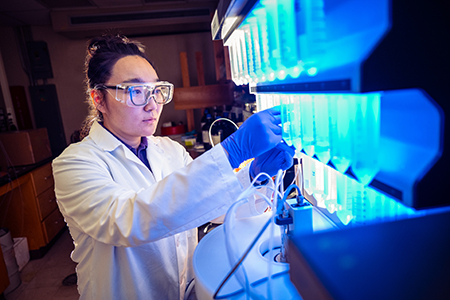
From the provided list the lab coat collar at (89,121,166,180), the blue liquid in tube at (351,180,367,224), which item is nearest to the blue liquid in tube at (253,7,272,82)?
the blue liquid in tube at (351,180,367,224)

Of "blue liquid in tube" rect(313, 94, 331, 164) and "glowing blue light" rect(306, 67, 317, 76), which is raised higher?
"glowing blue light" rect(306, 67, 317, 76)

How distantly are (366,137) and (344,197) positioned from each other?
0.23 meters

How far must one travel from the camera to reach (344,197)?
2.15ft

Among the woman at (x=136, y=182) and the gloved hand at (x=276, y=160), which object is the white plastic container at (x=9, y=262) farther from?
the gloved hand at (x=276, y=160)

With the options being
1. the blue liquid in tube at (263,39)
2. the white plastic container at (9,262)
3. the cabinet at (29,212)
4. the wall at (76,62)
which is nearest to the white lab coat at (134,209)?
the blue liquid in tube at (263,39)

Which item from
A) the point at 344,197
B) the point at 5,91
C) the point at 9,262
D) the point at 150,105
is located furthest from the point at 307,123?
the point at 5,91

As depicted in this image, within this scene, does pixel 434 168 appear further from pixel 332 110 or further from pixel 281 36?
pixel 281 36

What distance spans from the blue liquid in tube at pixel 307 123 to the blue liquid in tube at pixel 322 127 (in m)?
0.02

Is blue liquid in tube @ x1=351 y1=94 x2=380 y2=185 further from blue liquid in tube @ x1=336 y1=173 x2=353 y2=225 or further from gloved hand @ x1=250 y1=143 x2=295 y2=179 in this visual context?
gloved hand @ x1=250 y1=143 x2=295 y2=179

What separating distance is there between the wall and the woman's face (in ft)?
9.86

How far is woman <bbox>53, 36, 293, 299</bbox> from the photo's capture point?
836 millimetres

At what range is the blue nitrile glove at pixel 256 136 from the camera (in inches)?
37.8

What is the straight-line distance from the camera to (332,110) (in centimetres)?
56

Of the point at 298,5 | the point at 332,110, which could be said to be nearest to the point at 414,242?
the point at 332,110
